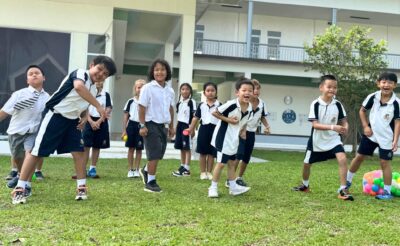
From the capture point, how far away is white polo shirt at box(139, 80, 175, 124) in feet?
16.0

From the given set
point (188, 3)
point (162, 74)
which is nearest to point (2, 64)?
point (188, 3)

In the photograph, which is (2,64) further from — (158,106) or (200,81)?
(200,81)

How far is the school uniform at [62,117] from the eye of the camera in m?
4.14

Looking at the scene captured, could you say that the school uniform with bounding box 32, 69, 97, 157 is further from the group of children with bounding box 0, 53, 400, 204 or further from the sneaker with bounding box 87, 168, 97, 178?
the sneaker with bounding box 87, 168, 97, 178

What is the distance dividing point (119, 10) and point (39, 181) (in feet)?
20.3

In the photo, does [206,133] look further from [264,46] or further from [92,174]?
[264,46]

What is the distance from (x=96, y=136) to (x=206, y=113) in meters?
1.66

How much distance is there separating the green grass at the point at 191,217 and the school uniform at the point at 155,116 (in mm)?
504

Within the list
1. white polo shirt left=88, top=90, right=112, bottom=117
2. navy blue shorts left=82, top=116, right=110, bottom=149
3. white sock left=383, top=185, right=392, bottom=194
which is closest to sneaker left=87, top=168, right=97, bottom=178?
navy blue shorts left=82, top=116, right=110, bottom=149

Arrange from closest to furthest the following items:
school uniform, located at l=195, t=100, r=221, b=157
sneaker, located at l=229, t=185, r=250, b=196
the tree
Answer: sneaker, located at l=229, t=185, r=250, b=196 → school uniform, located at l=195, t=100, r=221, b=157 → the tree

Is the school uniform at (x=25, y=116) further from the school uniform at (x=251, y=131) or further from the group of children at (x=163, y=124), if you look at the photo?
the school uniform at (x=251, y=131)

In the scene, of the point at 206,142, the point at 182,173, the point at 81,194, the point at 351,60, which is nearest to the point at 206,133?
the point at 206,142

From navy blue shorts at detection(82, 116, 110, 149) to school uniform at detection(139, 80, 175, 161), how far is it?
1389mm

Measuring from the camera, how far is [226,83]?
21.7 metres
